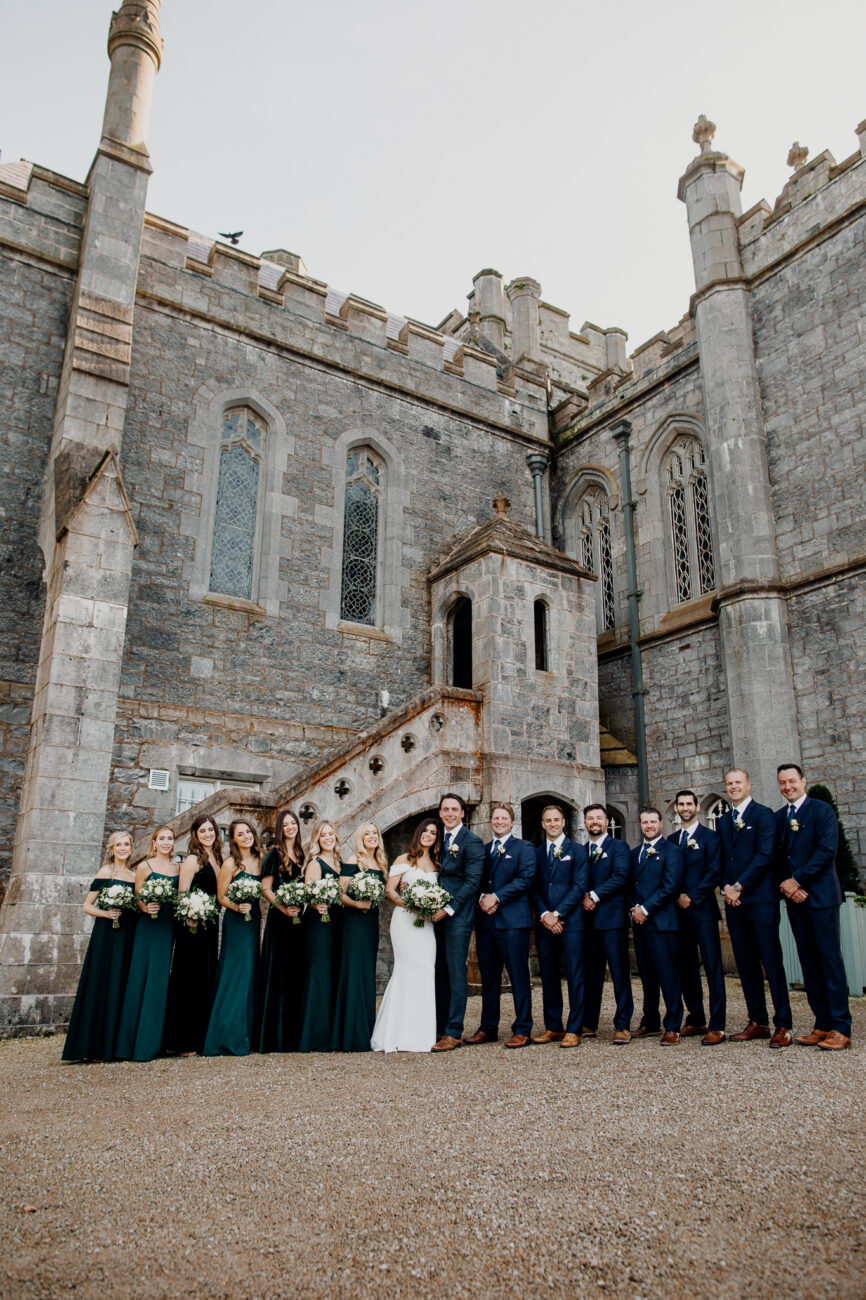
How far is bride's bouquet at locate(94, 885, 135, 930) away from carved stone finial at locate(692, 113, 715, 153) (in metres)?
13.6

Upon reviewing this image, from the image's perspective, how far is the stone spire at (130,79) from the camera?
1109cm

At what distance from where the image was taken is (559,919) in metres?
6.66

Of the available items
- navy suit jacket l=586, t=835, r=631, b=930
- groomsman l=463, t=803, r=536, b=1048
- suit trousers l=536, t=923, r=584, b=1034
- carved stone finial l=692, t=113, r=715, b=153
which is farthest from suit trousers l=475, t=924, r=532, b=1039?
carved stone finial l=692, t=113, r=715, b=153

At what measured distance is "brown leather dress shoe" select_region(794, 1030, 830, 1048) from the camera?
5.86 meters

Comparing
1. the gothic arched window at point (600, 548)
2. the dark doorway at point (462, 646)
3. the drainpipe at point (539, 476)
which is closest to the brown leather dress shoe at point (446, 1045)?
the dark doorway at point (462, 646)

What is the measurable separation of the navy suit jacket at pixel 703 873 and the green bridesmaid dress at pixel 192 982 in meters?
3.54

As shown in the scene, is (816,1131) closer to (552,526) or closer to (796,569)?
(796,569)

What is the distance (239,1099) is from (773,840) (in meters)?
3.80

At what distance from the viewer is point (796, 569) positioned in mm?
11781

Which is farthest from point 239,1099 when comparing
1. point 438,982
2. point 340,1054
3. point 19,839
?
point 19,839

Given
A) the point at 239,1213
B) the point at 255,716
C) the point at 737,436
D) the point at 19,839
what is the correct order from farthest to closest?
the point at 737,436, the point at 255,716, the point at 19,839, the point at 239,1213

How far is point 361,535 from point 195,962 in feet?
25.8

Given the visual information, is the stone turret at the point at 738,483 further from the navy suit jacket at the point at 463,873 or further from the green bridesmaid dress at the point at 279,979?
the green bridesmaid dress at the point at 279,979

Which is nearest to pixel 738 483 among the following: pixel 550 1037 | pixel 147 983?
pixel 550 1037
